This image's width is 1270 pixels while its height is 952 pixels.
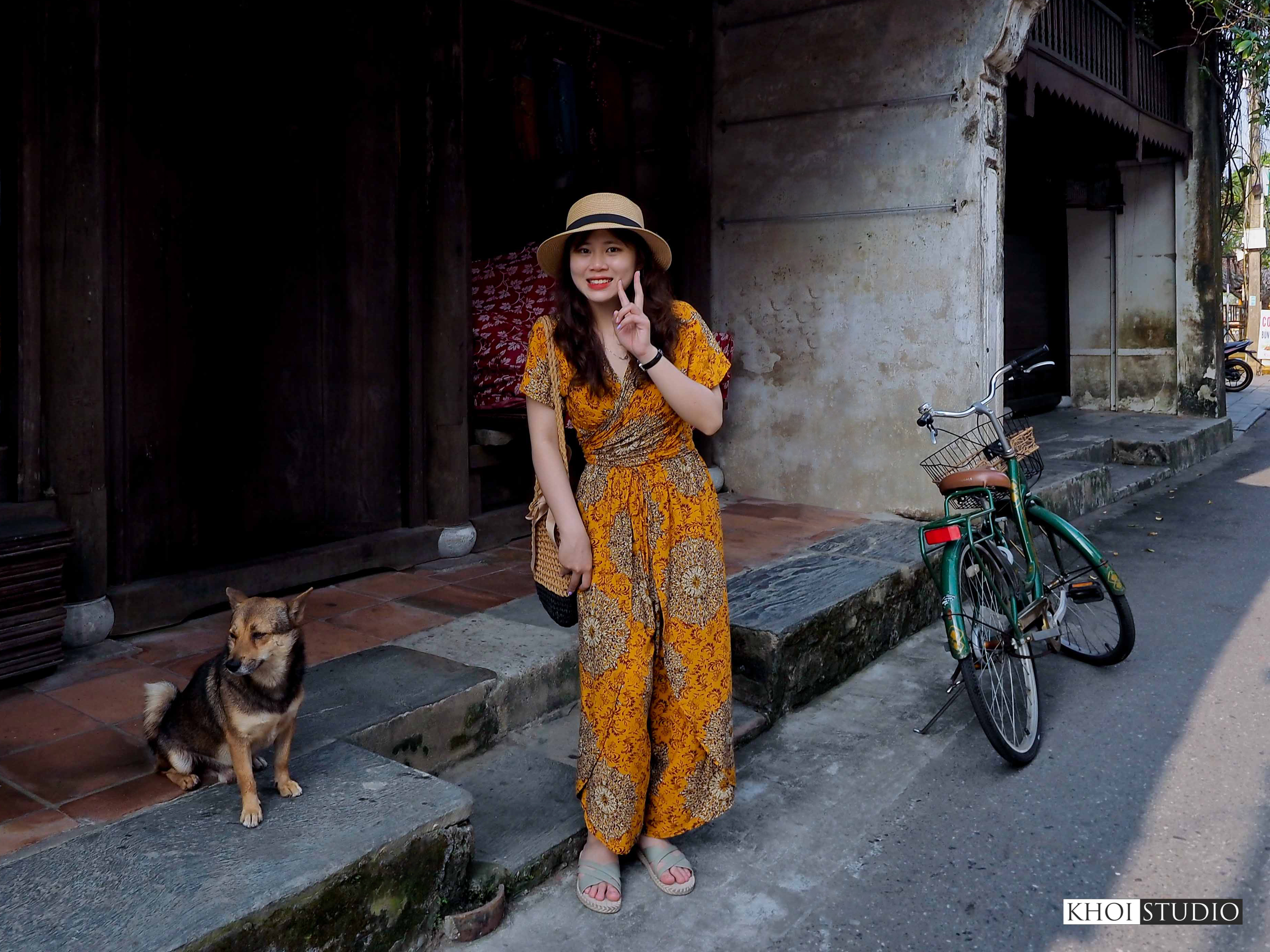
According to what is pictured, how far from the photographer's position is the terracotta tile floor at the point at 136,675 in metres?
2.79

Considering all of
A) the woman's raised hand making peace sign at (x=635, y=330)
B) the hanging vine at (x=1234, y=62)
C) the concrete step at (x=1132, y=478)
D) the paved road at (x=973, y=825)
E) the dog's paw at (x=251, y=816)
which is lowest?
the paved road at (x=973, y=825)

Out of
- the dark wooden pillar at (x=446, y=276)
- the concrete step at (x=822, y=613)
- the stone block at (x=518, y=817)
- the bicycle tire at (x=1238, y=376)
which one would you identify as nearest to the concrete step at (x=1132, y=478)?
the concrete step at (x=822, y=613)

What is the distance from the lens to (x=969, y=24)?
19.8ft

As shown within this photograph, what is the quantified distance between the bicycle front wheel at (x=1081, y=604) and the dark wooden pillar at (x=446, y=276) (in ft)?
9.22

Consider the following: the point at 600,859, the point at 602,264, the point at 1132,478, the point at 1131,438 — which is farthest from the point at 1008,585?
the point at 1131,438

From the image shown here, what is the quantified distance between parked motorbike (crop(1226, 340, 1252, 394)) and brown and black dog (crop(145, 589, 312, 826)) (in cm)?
2016

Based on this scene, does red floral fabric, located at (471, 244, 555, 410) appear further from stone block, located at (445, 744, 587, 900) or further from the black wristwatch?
the black wristwatch

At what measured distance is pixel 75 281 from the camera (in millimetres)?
3775

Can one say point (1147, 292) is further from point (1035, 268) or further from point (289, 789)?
point (289, 789)

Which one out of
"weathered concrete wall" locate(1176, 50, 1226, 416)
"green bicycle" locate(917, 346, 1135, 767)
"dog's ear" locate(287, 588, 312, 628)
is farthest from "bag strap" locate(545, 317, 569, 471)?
"weathered concrete wall" locate(1176, 50, 1226, 416)

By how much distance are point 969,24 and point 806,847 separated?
191 inches

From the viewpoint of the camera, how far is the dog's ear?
2648mm

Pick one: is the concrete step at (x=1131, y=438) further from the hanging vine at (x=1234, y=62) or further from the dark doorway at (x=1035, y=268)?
the hanging vine at (x=1234, y=62)

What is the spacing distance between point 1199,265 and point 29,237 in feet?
39.8
